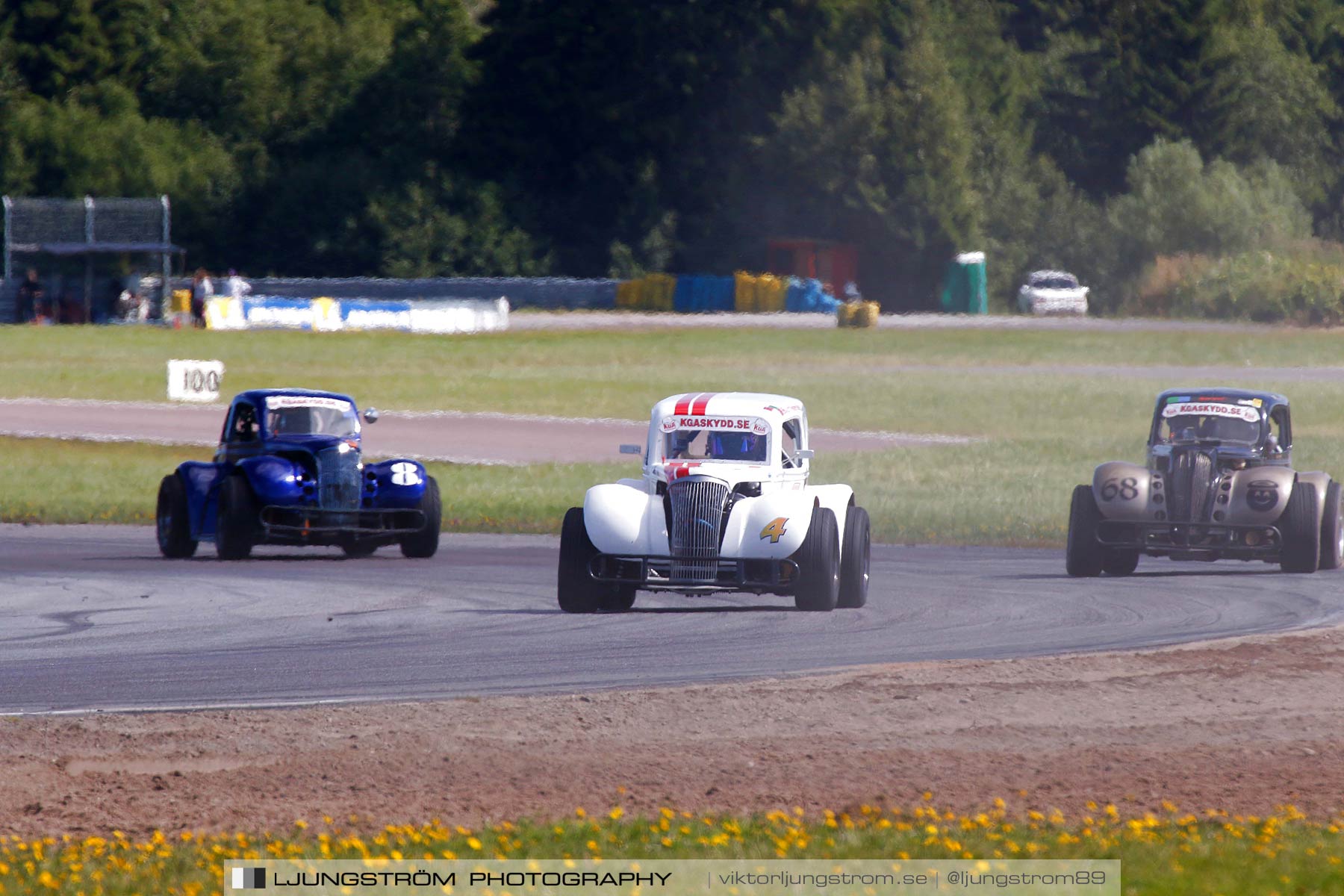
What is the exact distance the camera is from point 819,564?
1546 centimetres

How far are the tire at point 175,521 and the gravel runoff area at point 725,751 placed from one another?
7770mm

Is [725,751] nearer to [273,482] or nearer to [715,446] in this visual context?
[715,446]

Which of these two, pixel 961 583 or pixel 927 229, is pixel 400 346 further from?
pixel 961 583

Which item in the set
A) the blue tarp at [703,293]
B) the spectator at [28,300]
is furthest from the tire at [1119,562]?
the blue tarp at [703,293]

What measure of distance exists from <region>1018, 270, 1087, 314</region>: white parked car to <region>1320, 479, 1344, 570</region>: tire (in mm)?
63940

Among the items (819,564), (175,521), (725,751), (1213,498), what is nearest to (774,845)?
(725,751)

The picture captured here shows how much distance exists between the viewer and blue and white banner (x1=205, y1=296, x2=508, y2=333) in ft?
214

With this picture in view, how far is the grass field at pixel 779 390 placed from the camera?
84.6ft

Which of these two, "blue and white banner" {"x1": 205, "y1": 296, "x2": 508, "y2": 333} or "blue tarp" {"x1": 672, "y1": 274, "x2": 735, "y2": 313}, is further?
"blue tarp" {"x1": 672, "y1": 274, "x2": 735, "y2": 313}

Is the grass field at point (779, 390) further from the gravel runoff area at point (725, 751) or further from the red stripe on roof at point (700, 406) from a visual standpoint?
the gravel runoff area at point (725, 751)

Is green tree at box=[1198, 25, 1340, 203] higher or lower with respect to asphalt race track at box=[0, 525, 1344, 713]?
higher

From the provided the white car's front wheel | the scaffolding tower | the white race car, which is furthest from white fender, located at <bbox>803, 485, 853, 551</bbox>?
the scaffolding tower

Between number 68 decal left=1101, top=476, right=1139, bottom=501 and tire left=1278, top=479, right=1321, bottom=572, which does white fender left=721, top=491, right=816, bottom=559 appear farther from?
tire left=1278, top=479, right=1321, bottom=572

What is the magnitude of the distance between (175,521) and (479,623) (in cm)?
525
